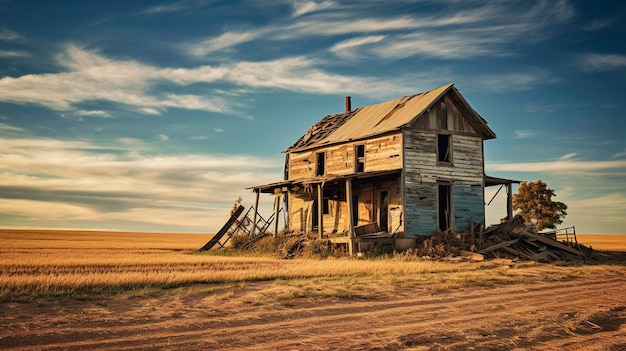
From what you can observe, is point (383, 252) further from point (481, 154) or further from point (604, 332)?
point (604, 332)

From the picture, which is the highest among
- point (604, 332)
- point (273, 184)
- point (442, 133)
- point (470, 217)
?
point (442, 133)

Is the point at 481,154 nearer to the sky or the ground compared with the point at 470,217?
nearer to the sky

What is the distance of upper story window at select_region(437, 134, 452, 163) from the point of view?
1035 inches

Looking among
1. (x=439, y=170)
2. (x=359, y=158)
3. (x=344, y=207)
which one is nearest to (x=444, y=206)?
(x=439, y=170)

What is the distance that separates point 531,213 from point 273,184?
24590 mm

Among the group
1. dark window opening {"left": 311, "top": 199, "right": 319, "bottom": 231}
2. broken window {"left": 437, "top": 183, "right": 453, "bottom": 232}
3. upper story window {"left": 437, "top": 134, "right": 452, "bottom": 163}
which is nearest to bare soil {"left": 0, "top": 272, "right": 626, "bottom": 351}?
broken window {"left": 437, "top": 183, "right": 453, "bottom": 232}

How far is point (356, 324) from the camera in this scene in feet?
28.4

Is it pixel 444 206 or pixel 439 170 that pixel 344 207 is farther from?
pixel 439 170

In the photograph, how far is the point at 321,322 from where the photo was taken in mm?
8781

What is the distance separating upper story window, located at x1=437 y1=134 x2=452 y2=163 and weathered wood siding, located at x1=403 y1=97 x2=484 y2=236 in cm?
20

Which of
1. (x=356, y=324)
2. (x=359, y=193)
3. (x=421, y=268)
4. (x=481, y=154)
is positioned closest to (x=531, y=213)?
(x=481, y=154)

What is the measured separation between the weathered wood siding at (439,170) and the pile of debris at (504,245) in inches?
41.8

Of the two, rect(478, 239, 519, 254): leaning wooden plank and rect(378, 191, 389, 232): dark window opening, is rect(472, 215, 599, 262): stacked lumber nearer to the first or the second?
rect(478, 239, 519, 254): leaning wooden plank

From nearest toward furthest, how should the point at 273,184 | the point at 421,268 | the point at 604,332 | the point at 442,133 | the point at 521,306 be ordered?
the point at 604,332 < the point at 521,306 < the point at 421,268 < the point at 442,133 < the point at 273,184
